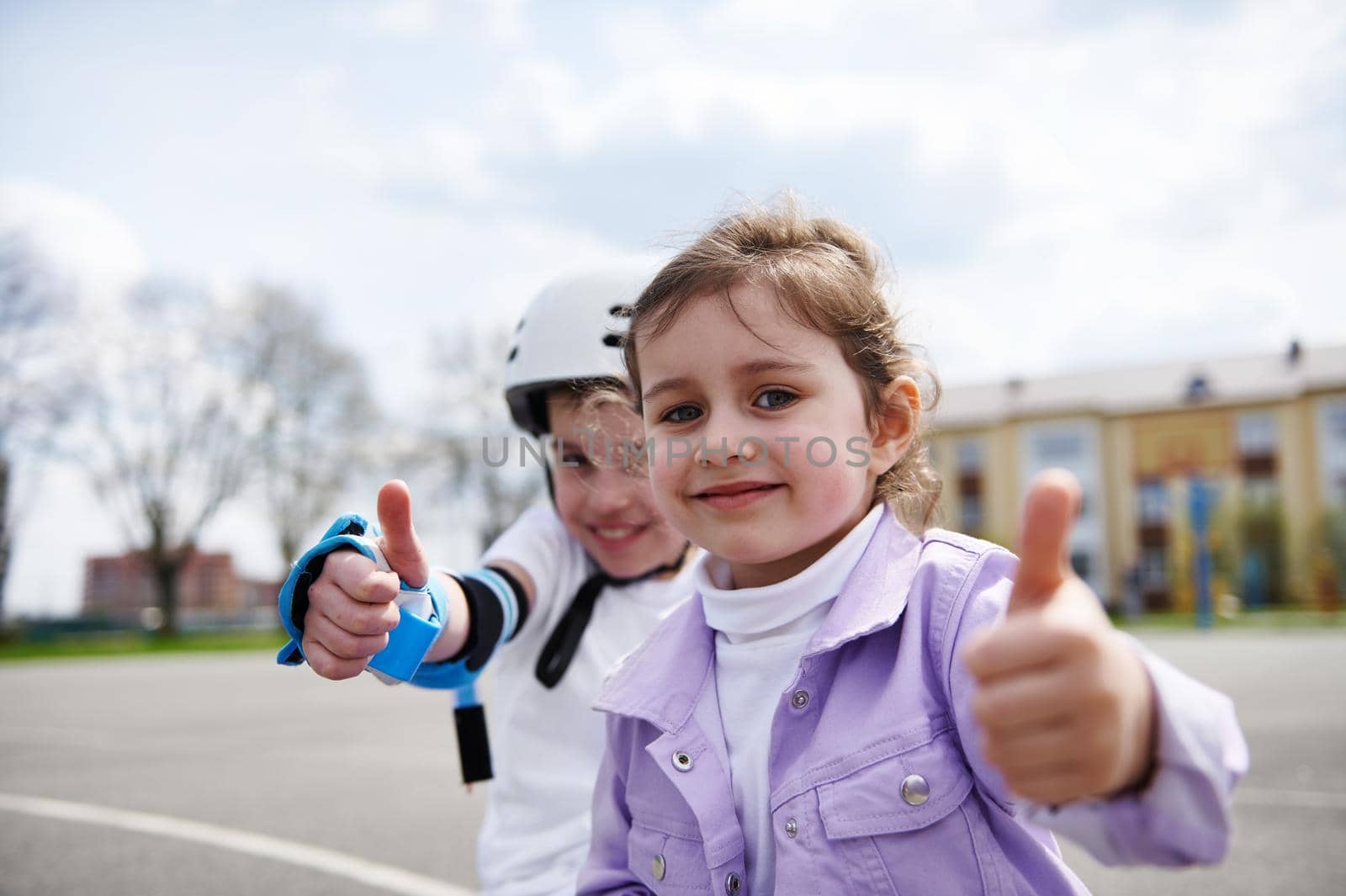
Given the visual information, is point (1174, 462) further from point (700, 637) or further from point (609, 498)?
point (700, 637)

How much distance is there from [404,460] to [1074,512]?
31.2 m

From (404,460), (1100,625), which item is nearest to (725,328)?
(1100,625)

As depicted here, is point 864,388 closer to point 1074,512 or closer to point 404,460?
point 1074,512

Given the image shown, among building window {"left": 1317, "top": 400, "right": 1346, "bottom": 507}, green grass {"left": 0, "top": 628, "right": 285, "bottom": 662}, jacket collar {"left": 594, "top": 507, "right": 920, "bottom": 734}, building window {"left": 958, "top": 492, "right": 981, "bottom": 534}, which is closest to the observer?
jacket collar {"left": 594, "top": 507, "right": 920, "bottom": 734}

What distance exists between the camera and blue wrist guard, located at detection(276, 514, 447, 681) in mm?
1629

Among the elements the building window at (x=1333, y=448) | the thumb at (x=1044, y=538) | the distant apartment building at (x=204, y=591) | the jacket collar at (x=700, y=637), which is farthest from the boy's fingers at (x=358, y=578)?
the distant apartment building at (x=204, y=591)

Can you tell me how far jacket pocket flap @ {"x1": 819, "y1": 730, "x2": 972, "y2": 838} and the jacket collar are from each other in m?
0.19

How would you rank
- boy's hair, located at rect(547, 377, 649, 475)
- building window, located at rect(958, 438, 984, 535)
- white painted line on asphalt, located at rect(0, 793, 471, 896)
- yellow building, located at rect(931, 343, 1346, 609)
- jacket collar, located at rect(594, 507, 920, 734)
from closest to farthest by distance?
jacket collar, located at rect(594, 507, 920, 734)
boy's hair, located at rect(547, 377, 649, 475)
white painted line on asphalt, located at rect(0, 793, 471, 896)
yellow building, located at rect(931, 343, 1346, 609)
building window, located at rect(958, 438, 984, 535)

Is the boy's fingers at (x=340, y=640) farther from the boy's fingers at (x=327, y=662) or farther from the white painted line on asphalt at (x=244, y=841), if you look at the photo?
the white painted line on asphalt at (x=244, y=841)

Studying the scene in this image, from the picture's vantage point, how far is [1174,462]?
47469 millimetres

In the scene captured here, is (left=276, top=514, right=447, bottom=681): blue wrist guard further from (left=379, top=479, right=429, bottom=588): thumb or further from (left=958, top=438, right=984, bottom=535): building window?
(left=958, top=438, right=984, bottom=535): building window

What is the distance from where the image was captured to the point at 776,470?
159 centimetres

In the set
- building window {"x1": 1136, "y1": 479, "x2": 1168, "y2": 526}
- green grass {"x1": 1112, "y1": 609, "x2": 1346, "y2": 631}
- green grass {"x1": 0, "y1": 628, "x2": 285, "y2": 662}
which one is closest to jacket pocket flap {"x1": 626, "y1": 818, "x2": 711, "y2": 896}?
green grass {"x1": 0, "y1": 628, "x2": 285, "y2": 662}

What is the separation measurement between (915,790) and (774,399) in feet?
2.07
